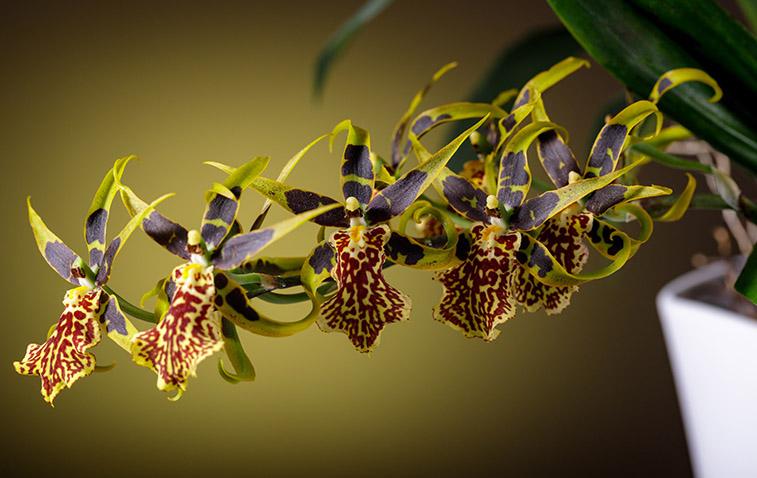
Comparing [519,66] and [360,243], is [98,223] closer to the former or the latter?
[360,243]

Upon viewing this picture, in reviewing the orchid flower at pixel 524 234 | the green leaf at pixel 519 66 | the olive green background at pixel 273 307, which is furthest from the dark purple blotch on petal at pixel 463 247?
the olive green background at pixel 273 307

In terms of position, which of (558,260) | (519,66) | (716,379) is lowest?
(716,379)

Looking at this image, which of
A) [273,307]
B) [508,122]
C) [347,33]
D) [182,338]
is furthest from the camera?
[273,307]

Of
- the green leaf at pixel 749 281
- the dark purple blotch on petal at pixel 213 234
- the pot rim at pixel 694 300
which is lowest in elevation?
the pot rim at pixel 694 300

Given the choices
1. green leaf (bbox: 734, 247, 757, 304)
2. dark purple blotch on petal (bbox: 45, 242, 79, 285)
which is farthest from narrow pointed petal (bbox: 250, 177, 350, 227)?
green leaf (bbox: 734, 247, 757, 304)

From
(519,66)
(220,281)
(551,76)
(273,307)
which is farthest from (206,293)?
(273,307)

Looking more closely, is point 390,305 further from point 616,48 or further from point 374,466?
point 374,466

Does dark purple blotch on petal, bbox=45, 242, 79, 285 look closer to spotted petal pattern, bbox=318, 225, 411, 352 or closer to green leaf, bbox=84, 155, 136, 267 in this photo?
green leaf, bbox=84, 155, 136, 267

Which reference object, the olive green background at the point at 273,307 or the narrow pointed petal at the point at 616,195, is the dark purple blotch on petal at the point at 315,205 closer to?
the narrow pointed petal at the point at 616,195
